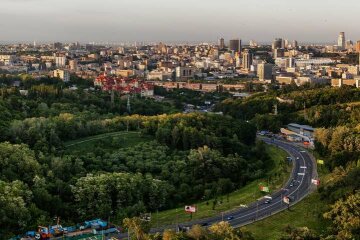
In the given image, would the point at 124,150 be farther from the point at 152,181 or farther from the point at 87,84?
the point at 87,84

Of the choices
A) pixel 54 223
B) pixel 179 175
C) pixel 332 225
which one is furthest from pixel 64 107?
pixel 332 225

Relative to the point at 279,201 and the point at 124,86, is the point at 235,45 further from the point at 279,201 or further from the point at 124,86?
the point at 279,201

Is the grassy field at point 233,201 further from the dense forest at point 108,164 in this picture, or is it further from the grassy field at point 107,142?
the grassy field at point 107,142

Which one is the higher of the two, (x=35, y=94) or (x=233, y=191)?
(x=35, y=94)

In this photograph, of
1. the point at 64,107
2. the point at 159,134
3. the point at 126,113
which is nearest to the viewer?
the point at 159,134

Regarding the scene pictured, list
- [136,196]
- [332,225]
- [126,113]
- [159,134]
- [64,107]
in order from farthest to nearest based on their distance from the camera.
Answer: [126,113], [64,107], [159,134], [136,196], [332,225]

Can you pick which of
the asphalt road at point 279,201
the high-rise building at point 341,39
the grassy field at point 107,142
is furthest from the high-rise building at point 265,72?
the high-rise building at point 341,39
